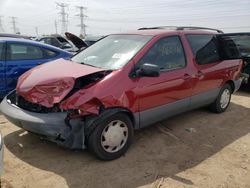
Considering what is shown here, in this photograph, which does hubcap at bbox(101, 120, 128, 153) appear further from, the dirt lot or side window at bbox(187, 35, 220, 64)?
side window at bbox(187, 35, 220, 64)

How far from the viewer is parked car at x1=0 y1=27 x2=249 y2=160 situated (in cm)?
348

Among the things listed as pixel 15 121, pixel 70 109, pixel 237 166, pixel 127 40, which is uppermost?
pixel 127 40

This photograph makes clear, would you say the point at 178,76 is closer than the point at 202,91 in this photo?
Yes

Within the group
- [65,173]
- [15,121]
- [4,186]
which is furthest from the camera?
[15,121]

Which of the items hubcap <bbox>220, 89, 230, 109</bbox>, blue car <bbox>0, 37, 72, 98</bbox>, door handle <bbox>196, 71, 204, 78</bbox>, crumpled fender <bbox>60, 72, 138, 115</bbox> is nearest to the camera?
crumpled fender <bbox>60, 72, 138, 115</bbox>

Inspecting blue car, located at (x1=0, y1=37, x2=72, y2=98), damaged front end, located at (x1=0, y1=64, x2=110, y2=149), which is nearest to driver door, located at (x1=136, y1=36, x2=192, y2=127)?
damaged front end, located at (x1=0, y1=64, x2=110, y2=149)

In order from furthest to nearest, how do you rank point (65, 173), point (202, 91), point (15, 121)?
1. point (202, 91)
2. point (15, 121)
3. point (65, 173)

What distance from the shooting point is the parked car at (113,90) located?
11.4 ft

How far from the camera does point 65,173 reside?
3.43 meters

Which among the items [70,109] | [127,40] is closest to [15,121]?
[70,109]

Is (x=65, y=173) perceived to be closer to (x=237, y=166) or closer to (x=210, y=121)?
(x=237, y=166)

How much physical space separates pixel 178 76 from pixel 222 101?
1.92 meters

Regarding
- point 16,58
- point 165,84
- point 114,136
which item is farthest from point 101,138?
point 16,58

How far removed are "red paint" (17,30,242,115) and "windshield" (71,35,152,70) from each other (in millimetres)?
132
